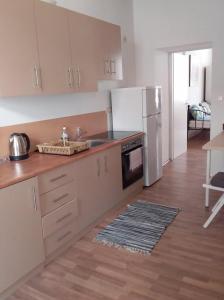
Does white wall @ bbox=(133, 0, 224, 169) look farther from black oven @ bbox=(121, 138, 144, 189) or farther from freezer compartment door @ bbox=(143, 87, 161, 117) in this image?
black oven @ bbox=(121, 138, 144, 189)

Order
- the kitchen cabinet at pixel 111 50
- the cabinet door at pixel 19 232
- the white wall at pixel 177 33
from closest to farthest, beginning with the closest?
1. the cabinet door at pixel 19 232
2. the kitchen cabinet at pixel 111 50
3. the white wall at pixel 177 33

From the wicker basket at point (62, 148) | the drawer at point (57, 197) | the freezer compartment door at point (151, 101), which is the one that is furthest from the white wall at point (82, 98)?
the drawer at point (57, 197)

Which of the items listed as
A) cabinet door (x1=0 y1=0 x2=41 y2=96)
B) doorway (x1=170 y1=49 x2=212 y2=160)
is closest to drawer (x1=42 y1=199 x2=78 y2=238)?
cabinet door (x1=0 y1=0 x2=41 y2=96)

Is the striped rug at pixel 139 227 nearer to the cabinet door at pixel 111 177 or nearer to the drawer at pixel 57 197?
the cabinet door at pixel 111 177

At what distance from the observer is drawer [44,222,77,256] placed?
2.29 metres

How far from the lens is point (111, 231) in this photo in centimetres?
280

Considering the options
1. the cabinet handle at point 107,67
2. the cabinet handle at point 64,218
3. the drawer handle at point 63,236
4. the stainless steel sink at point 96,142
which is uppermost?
the cabinet handle at point 107,67

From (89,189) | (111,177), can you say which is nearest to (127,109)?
(111,177)

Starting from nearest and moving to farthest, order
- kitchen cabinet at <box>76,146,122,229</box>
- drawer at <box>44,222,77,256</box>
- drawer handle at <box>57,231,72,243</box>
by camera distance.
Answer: drawer at <box>44,222,77,256</box>, drawer handle at <box>57,231,72,243</box>, kitchen cabinet at <box>76,146,122,229</box>

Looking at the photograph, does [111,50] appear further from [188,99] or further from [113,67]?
[188,99]

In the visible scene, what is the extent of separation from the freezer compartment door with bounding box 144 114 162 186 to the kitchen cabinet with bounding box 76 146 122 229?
669 millimetres

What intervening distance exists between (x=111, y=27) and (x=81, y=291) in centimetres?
288

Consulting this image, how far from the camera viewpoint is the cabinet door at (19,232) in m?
1.89

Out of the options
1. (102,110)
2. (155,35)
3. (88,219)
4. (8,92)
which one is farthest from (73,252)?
(155,35)
